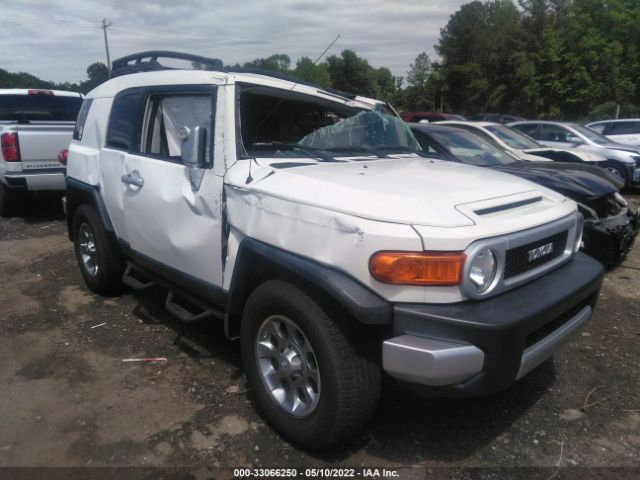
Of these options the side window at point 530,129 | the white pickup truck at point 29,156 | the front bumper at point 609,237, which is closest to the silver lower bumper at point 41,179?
the white pickup truck at point 29,156

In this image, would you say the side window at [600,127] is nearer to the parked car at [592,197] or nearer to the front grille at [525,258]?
the parked car at [592,197]

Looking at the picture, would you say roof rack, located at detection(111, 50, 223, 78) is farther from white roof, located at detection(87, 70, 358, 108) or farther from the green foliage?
the green foliage

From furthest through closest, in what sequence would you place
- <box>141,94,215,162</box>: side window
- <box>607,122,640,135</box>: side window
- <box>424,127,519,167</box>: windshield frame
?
<box>607,122,640,135</box>: side window
<box>424,127,519,167</box>: windshield frame
<box>141,94,215,162</box>: side window

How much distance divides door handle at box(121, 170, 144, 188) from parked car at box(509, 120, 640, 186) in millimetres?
9630

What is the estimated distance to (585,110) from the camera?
35906 millimetres

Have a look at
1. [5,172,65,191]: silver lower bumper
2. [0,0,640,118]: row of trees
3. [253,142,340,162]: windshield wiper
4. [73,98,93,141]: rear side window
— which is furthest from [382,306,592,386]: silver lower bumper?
[0,0,640,118]: row of trees

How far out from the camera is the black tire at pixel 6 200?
8086 mm

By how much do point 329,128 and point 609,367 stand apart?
8.45 feet

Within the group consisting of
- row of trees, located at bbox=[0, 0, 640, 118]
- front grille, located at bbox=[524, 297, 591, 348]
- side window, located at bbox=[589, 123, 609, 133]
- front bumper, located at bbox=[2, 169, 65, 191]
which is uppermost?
row of trees, located at bbox=[0, 0, 640, 118]

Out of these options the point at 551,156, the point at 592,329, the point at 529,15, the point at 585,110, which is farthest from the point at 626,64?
the point at 592,329

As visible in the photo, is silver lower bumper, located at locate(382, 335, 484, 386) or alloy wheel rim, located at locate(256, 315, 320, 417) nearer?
silver lower bumper, located at locate(382, 335, 484, 386)

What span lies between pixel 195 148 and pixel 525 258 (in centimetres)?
191

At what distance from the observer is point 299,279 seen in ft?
8.14

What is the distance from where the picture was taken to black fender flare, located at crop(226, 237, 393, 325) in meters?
2.18
